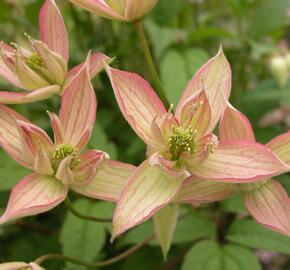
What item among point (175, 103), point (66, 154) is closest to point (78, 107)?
Answer: point (66, 154)

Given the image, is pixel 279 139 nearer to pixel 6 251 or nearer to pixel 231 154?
pixel 231 154

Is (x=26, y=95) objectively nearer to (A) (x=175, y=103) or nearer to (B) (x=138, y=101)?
(B) (x=138, y=101)

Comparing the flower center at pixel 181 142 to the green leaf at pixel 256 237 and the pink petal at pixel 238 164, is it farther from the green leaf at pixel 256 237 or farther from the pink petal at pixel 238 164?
the green leaf at pixel 256 237

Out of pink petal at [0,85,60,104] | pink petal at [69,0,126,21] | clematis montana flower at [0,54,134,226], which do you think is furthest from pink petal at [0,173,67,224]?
pink petal at [69,0,126,21]

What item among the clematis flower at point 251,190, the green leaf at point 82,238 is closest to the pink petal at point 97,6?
the clematis flower at point 251,190

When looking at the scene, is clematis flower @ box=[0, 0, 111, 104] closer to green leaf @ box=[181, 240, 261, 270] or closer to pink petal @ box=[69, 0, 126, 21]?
pink petal @ box=[69, 0, 126, 21]

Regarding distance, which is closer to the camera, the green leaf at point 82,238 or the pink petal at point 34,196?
the pink petal at point 34,196

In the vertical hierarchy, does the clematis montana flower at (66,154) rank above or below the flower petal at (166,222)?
above
